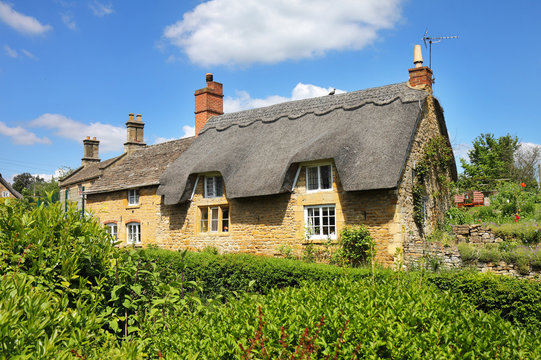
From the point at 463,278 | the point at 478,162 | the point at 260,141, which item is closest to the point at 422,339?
the point at 463,278

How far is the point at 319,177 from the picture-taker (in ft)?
47.7

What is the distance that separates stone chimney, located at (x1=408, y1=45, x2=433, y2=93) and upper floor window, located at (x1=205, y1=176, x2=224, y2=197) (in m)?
7.82

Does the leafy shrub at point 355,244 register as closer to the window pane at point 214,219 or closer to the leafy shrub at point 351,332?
the window pane at point 214,219

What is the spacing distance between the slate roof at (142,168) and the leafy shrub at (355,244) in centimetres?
881

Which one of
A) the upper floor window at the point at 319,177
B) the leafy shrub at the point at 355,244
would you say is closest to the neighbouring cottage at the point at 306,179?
the upper floor window at the point at 319,177

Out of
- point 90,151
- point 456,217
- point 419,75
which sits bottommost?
point 456,217

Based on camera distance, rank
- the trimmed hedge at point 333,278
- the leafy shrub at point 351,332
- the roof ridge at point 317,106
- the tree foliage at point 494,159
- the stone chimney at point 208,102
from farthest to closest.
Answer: the tree foliage at point 494,159 < the stone chimney at point 208,102 < the roof ridge at point 317,106 < the trimmed hedge at point 333,278 < the leafy shrub at point 351,332

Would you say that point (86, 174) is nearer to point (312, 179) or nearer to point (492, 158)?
point (312, 179)

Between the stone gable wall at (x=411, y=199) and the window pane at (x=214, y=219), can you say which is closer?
the stone gable wall at (x=411, y=199)

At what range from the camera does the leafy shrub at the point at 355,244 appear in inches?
517

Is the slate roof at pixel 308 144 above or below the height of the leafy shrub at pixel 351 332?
above

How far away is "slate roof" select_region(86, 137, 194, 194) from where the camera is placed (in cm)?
1988

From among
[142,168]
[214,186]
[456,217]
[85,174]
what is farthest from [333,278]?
[85,174]

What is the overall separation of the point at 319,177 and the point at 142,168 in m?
10.1
